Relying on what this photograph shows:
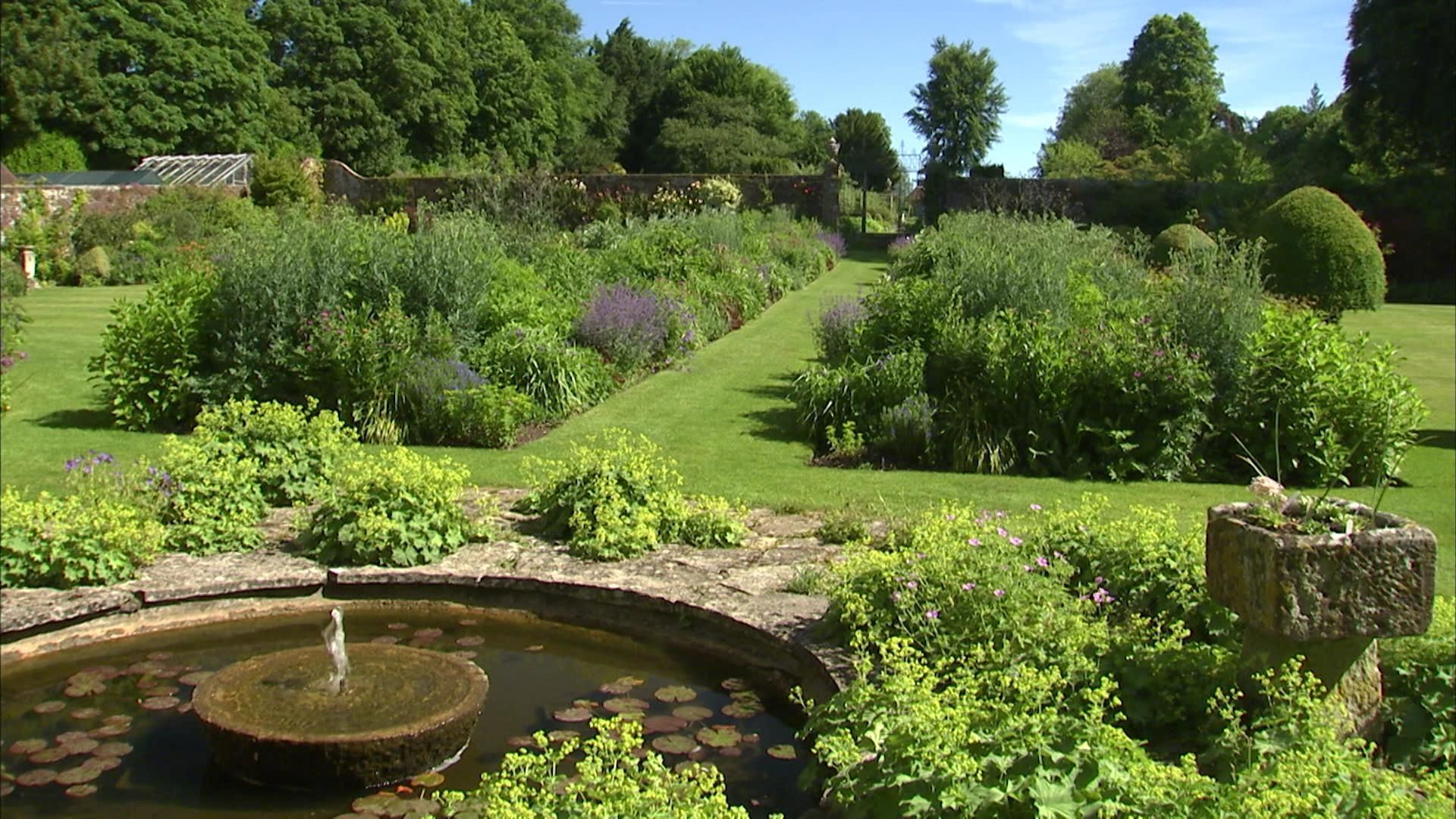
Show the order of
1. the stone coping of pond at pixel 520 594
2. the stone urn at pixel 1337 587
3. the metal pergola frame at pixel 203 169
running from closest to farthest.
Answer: the stone urn at pixel 1337 587 < the stone coping of pond at pixel 520 594 < the metal pergola frame at pixel 203 169

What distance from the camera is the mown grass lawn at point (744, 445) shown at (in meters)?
7.07

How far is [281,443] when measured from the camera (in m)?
6.55

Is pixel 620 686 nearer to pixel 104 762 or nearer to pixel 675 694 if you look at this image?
pixel 675 694

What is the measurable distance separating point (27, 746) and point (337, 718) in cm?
108

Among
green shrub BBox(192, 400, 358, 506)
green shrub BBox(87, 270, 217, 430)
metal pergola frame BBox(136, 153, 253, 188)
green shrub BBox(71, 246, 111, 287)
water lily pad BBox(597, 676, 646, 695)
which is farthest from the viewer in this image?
metal pergola frame BBox(136, 153, 253, 188)

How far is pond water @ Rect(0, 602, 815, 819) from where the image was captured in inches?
148

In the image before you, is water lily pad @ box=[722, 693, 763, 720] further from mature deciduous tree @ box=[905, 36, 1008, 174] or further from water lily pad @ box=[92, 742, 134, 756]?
mature deciduous tree @ box=[905, 36, 1008, 174]

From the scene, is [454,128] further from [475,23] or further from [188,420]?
[188,420]

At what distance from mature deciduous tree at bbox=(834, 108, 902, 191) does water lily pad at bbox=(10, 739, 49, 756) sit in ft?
144

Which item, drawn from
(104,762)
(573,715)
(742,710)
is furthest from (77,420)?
(742,710)

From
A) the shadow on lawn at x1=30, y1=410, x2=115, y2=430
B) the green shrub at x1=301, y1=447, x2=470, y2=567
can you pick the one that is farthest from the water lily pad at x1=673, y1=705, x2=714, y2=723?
the shadow on lawn at x1=30, y1=410, x2=115, y2=430

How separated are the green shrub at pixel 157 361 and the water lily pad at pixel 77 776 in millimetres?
5325

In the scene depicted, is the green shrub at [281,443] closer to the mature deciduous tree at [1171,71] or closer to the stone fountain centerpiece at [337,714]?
the stone fountain centerpiece at [337,714]

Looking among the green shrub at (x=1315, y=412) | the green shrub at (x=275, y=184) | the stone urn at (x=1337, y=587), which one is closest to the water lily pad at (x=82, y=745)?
the stone urn at (x=1337, y=587)
